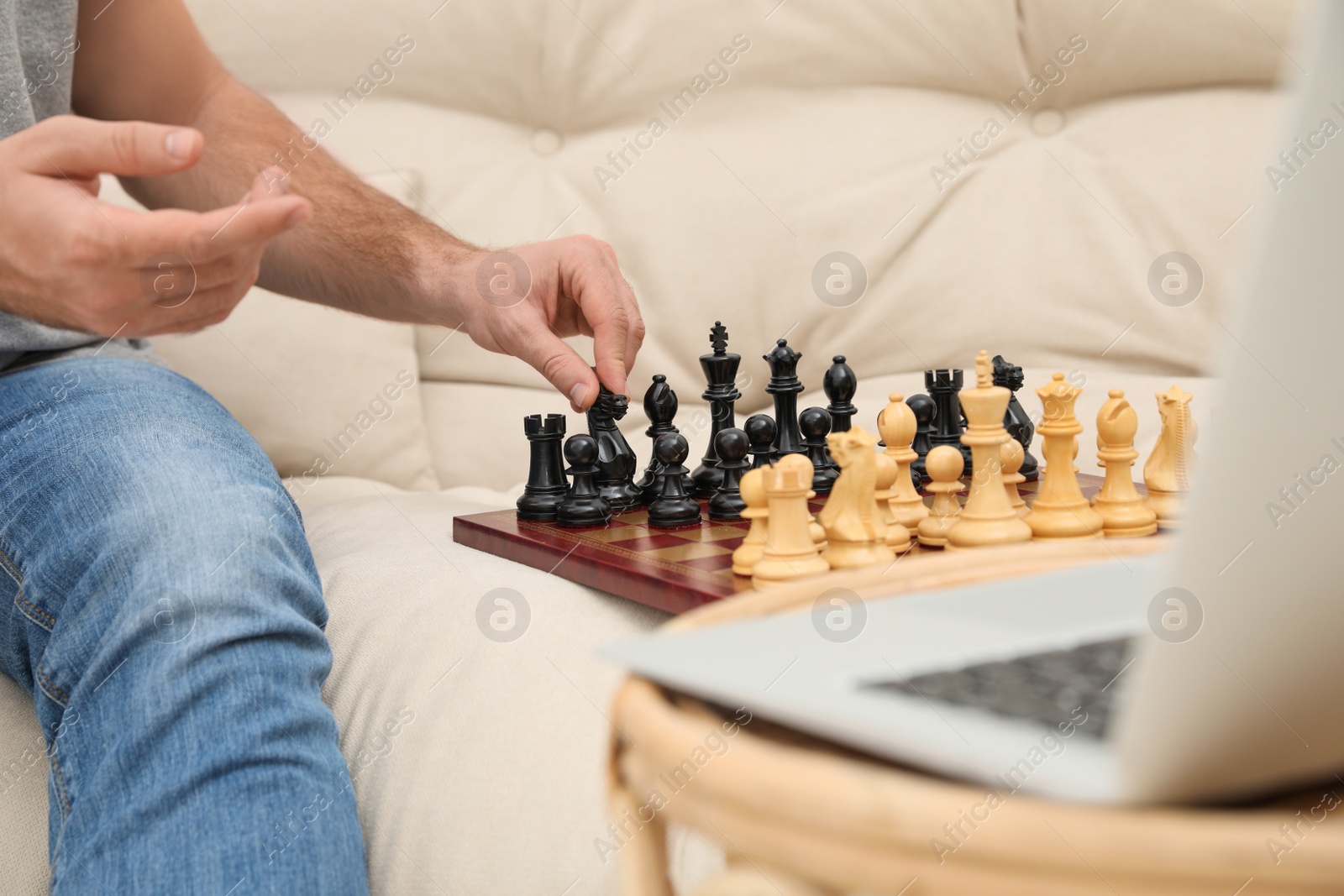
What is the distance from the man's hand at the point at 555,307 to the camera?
1.18m

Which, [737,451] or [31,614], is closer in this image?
[31,614]

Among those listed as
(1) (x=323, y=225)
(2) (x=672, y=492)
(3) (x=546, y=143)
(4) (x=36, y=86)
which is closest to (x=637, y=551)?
(2) (x=672, y=492)

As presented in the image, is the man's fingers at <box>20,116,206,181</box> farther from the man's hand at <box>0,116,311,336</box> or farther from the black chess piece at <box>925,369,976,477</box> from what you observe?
the black chess piece at <box>925,369,976,477</box>

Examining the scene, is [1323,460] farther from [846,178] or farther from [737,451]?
[846,178]

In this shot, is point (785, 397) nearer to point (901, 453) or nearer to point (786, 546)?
point (901, 453)

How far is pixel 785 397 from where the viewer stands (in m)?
1.22

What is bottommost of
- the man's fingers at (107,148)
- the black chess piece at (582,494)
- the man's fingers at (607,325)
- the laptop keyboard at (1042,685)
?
the black chess piece at (582,494)

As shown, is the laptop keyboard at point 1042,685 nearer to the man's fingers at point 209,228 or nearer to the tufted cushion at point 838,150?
the man's fingers at point 209,228

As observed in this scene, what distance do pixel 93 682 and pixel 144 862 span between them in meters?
0.16

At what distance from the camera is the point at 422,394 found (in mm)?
1854

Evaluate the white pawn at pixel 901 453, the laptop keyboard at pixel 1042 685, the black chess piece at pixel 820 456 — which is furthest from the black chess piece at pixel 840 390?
the laptop keyboard at pixel 1042 685

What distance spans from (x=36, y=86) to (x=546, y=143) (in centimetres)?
88

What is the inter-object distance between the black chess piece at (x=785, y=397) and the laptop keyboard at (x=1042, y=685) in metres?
0.81

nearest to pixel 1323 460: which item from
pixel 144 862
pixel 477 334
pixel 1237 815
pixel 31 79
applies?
pixel 1237 815
